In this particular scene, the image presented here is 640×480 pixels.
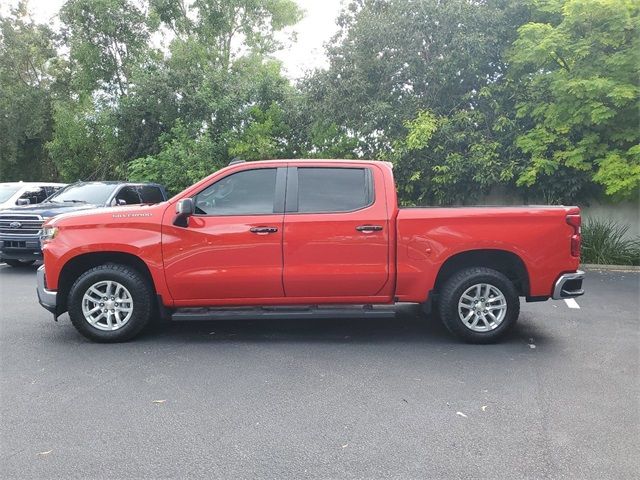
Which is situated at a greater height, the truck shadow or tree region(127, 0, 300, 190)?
tree region(127, 0, 300, 190)

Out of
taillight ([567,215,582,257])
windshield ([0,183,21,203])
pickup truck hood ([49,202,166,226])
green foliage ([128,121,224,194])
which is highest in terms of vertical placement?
green foliage ([128,121,224,194])

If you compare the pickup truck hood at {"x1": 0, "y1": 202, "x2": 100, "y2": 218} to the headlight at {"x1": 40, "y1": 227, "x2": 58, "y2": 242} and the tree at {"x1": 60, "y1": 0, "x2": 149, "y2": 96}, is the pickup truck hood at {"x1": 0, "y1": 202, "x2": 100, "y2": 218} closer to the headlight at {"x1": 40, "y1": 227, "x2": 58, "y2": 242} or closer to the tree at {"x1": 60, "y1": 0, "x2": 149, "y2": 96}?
the headlight at {"x1": 40, "y1": 227, "x2": 58, "y2": 242}

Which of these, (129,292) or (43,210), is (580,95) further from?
(43,210)

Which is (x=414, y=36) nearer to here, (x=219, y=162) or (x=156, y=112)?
(x=219, y=162)

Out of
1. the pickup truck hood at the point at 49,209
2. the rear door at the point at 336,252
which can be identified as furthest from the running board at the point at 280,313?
the pickup truck hood at the point at 49,209

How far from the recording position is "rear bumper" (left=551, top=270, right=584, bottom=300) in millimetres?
5406

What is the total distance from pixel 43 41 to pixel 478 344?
83.4 ft

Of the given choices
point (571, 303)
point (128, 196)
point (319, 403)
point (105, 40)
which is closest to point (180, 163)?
point (128, 196)

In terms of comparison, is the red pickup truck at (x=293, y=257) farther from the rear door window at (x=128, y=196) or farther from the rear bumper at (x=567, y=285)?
the rear door window at (x=128, y=196)

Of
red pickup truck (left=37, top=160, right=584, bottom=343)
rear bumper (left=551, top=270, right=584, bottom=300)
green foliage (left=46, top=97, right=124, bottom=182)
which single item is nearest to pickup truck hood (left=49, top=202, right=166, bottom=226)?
red pickup truck (left=37, top=160, right=584, bottom=343)

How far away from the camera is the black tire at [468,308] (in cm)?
542

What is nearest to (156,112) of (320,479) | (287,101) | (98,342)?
(287,101)

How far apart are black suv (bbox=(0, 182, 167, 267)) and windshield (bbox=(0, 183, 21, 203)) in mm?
1776

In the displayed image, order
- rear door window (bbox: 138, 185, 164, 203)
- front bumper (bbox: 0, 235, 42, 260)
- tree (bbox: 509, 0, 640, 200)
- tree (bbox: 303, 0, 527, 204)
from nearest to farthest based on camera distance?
1. tree (bbox: 509, 0, 640, 200)
2. front bumper (bbox: 0, 235, 42, 260)
3. rear door window (bbox: 138, 185, 164, 203)
4. tree (bbox: 303, 0, 527, 204)
